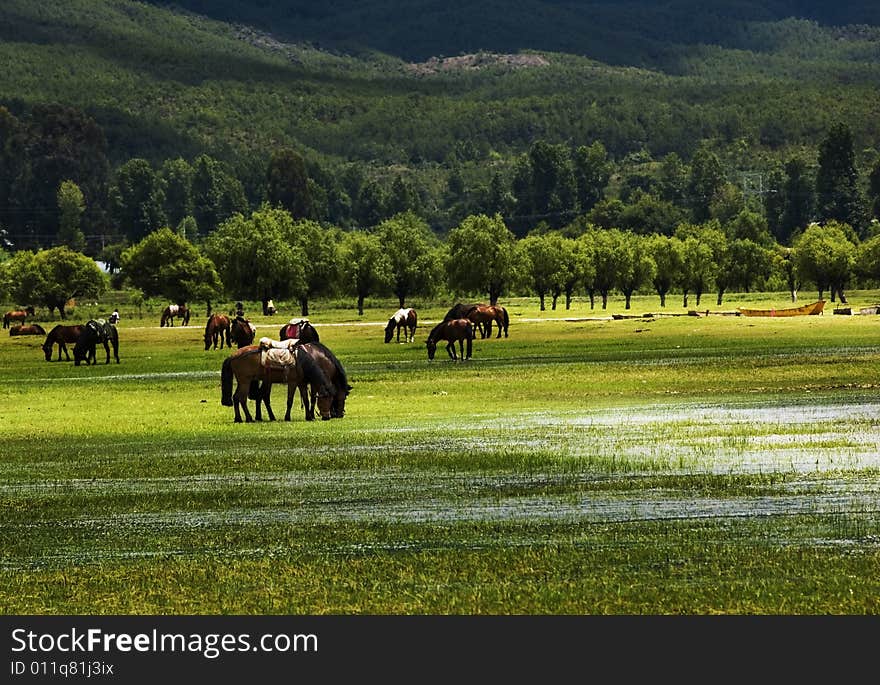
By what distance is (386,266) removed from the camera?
151 metres

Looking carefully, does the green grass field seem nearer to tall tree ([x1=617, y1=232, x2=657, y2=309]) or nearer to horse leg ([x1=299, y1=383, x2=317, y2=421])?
horse leg ([x1=299, y1=383, x2=317, y2=421])

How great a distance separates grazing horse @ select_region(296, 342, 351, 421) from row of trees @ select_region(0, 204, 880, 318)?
108258 mm

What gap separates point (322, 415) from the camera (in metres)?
38.9

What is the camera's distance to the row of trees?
151m

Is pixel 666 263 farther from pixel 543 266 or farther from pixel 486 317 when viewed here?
pixel 486 317

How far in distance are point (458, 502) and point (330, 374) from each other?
16.1 m

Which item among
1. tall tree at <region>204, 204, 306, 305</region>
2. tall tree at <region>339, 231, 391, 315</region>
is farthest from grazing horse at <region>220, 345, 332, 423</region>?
tall tree at <region>204, 204, 306, 305</region>

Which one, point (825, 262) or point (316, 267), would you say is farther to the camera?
point (825, 262)

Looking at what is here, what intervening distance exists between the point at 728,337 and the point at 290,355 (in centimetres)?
4405

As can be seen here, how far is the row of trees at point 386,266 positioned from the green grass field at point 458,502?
101 metres

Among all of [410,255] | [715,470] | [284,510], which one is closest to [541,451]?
[715,470]

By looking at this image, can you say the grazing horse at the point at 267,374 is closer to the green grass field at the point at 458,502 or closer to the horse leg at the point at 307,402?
the horse leg at the point at 307,402

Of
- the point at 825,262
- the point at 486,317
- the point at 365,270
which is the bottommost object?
the point at 486,317

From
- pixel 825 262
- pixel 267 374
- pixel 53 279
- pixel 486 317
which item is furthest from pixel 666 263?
pixel 267 374
